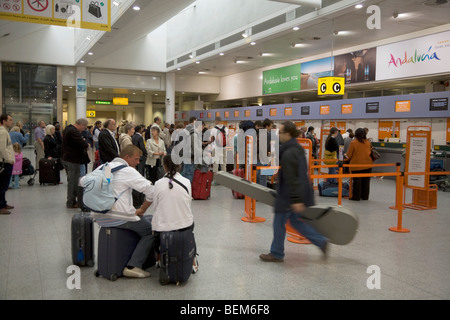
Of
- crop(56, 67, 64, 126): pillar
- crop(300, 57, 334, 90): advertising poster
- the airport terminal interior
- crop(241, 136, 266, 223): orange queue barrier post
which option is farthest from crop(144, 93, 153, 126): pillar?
crop(241, 136, 266, 223): orange queue barrier post

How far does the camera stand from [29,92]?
19.1 m

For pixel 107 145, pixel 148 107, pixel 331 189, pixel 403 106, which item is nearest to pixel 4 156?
pixel 107 145

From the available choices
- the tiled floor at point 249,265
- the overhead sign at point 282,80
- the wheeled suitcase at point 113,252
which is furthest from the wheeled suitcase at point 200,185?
the overhead sign at point 282,80

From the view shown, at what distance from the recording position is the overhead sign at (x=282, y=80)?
54.4ft

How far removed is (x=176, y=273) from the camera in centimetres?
364

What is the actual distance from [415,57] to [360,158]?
16.6 feet

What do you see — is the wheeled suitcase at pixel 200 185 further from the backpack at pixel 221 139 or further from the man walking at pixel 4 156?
the man walking at pixel 4 156

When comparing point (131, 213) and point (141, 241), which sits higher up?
point (131, 213)

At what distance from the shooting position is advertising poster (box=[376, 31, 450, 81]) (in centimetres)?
1069

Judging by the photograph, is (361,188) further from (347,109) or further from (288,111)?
(288,111)

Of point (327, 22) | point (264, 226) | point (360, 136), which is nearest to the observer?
point (264, 226)
